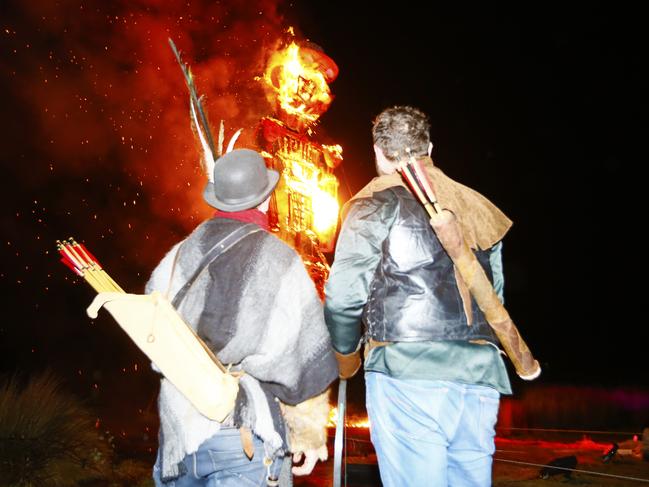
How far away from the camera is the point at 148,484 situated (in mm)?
5738

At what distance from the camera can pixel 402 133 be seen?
7.45ft

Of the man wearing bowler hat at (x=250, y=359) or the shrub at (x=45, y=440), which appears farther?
the shrub at (x=45, y=440)

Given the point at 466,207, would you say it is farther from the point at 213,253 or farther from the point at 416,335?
the point at 213,253

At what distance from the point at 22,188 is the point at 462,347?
1135 centimetres

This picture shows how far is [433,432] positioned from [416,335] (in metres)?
0.36

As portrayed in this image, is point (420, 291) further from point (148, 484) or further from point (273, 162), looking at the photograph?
point (273, 162)

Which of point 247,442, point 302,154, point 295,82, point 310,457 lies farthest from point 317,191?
point 247,442

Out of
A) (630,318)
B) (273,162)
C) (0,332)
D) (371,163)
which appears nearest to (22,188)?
(0,332)

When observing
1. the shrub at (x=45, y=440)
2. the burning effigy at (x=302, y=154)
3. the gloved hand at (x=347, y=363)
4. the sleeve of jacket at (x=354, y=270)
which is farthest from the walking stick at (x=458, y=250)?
the burning effigy at (x=302, y=154)

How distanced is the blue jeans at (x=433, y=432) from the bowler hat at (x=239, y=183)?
963mm

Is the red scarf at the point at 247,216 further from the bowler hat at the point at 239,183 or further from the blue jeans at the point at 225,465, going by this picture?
the blue jeans at the point at 225,465

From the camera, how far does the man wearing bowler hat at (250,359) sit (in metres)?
1.93

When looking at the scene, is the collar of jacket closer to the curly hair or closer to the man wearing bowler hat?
the curly hair

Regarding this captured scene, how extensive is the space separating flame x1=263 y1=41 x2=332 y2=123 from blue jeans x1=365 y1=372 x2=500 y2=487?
8.04 metres
